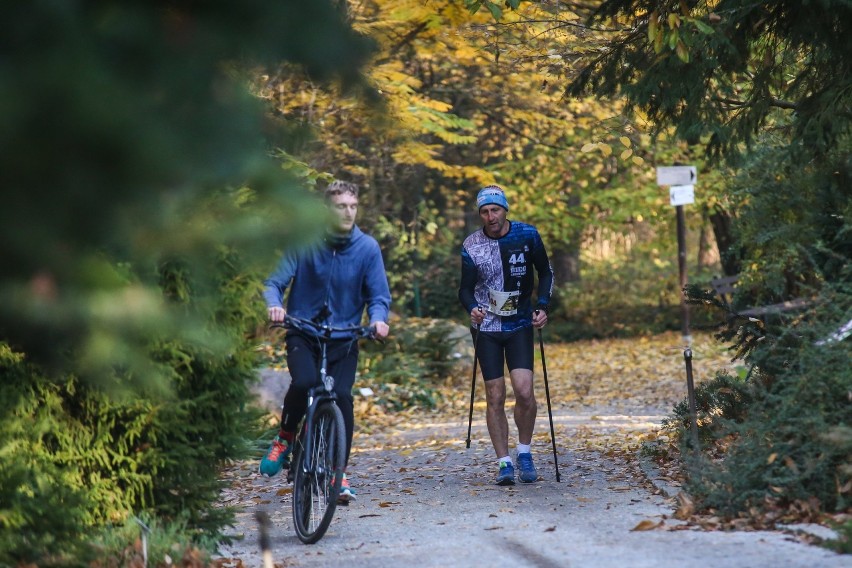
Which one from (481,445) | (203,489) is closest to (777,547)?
(203,489)

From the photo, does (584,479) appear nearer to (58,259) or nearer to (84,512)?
(84,512)

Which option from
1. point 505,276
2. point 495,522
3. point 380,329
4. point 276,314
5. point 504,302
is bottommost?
point 495,522

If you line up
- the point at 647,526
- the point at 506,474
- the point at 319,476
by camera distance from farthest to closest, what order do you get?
the point at 506,474 → the point at 319,476 → the point at 647,526

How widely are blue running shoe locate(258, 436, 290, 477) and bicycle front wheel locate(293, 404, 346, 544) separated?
0.54 meters

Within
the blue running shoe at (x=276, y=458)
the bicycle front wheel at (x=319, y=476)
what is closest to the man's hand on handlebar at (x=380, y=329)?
the bicycle front wheel at (x=319, y=476)

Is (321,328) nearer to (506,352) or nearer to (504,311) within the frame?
(504,311)

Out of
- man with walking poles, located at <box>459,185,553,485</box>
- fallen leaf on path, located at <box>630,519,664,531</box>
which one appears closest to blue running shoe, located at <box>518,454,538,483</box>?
man with walking poles, located at <box>459,185,553,485</box>

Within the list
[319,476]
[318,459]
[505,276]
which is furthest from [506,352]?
[319,476]

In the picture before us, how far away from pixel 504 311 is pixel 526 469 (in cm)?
114

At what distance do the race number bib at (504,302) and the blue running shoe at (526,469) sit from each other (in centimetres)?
104

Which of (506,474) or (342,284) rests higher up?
(342,284)

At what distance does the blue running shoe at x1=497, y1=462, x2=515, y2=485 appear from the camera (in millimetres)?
8773

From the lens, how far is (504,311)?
8930mm

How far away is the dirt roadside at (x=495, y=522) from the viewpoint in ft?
18.7
